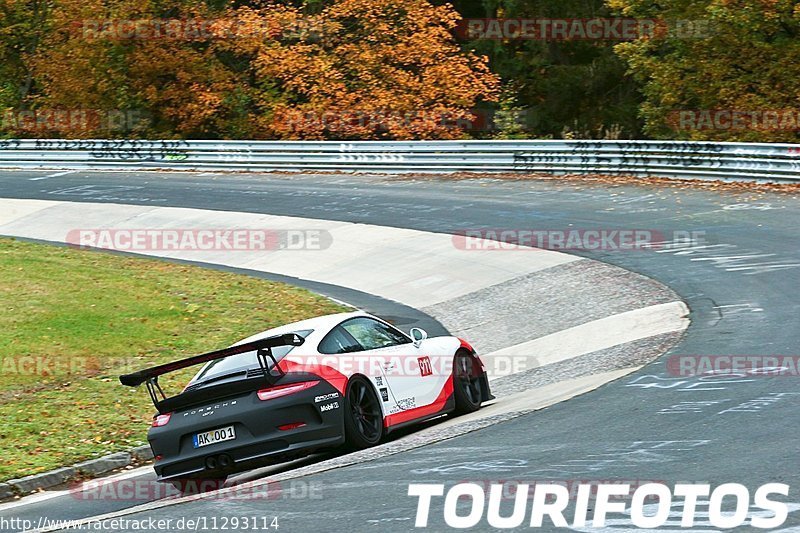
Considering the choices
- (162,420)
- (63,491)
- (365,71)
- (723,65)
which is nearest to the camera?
(162,420)

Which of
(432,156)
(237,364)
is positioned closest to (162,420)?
(237,364)

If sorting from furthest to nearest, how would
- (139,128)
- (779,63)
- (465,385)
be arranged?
1. (139,128)
2. (779,63)
3. (465,385)

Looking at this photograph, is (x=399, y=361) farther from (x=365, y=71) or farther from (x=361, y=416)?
(x=365, y=71)

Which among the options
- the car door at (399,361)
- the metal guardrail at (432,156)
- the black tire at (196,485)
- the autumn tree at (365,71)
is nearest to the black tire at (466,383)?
the car door at (399,361)

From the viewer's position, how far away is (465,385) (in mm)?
11781

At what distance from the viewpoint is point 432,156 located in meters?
31.8

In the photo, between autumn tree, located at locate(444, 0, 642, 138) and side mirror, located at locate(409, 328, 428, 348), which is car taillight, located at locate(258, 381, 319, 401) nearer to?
side mirror, located at locate(409, 328, 428, 348)

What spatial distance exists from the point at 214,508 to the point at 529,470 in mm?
2134

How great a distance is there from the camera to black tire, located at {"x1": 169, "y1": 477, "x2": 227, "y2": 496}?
31.8 feet

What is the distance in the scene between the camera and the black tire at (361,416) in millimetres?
9609

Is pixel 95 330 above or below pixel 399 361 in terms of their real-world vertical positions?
below

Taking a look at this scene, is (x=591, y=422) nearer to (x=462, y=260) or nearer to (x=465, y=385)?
(x=465, y=385)

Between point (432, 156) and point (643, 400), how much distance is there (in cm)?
2220

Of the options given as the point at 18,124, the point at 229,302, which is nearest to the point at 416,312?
the point at 229,302
